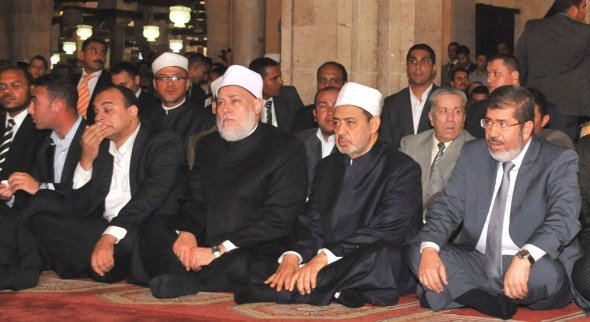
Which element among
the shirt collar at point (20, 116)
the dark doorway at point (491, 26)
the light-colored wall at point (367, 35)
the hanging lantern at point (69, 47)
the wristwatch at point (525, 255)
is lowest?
the wristwatch at point (525, 255)

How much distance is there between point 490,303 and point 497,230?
0.46 m

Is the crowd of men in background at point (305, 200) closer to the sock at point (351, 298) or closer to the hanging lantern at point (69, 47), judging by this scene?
the sock at point (351, 298)

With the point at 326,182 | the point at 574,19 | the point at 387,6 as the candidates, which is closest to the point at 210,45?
the point at 387,6

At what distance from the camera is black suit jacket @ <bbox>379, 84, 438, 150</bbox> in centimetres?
892

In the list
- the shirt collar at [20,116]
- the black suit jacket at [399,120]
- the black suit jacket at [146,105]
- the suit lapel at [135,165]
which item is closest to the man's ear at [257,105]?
the suit lapel at [135,165]

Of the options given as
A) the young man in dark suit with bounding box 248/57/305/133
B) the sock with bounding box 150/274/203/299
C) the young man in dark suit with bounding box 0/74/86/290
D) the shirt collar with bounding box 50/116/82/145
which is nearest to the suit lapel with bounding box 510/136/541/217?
the sock with bounding box 150/274/203/299

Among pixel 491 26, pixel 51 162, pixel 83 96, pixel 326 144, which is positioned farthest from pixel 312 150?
pixel 491 26

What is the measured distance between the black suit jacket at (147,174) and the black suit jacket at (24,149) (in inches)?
29.6

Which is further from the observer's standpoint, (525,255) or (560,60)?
(560,60)

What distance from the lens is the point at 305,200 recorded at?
7098mm

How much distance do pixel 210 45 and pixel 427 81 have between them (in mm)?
11329

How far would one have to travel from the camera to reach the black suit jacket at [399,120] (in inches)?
351

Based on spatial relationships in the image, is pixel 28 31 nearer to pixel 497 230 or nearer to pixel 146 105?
pixel 146 105

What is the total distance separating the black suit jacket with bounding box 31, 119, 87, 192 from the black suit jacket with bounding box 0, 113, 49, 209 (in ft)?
0.30
